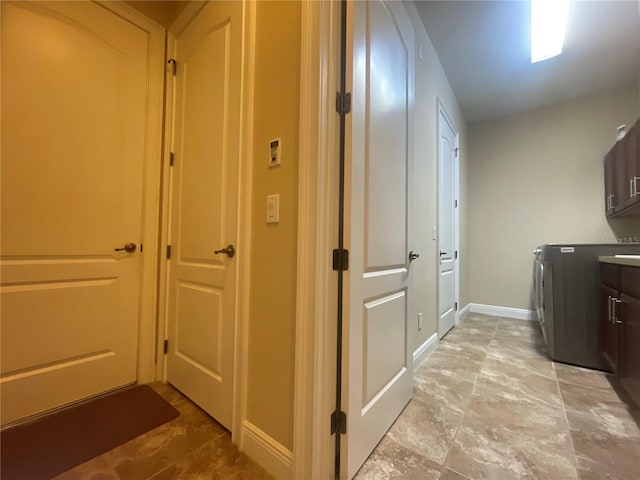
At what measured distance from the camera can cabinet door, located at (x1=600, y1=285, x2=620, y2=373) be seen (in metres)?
1.83

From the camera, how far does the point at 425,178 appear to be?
95.3 inches

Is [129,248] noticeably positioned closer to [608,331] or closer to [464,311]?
[608,331]

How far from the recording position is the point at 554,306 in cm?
230

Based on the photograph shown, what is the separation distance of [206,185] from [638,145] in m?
3.48

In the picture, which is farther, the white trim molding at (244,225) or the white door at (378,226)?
the white trim molding at (244,225)

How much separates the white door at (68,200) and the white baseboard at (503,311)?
166 inches

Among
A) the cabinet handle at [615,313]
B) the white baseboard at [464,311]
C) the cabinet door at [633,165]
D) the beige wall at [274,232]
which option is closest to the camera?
the beige wall at [274,232]

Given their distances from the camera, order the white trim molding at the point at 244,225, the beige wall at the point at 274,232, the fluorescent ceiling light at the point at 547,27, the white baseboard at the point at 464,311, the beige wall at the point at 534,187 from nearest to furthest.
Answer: the beige wall at the point at 274,232 < the white trim molding at the point at 244,225 < the fluorescent ceiling light at the point at 547,27 < the beige wall at the point at 534,187 < the white baseboard at the point at 464,311

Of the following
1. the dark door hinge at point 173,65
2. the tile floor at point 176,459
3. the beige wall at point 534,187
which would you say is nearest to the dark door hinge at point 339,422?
the tile floor at point 176,459

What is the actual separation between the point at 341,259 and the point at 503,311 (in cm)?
385

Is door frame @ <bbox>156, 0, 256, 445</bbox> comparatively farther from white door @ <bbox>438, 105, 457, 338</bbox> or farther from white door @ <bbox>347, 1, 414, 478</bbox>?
white door @ <bbox>438, 105, 457, 338</bbox>

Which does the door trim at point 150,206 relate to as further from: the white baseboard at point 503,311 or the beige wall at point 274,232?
the white baseboard at point 503,311

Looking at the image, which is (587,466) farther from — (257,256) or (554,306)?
(257,256)

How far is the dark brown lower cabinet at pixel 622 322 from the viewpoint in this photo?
1567 mm
